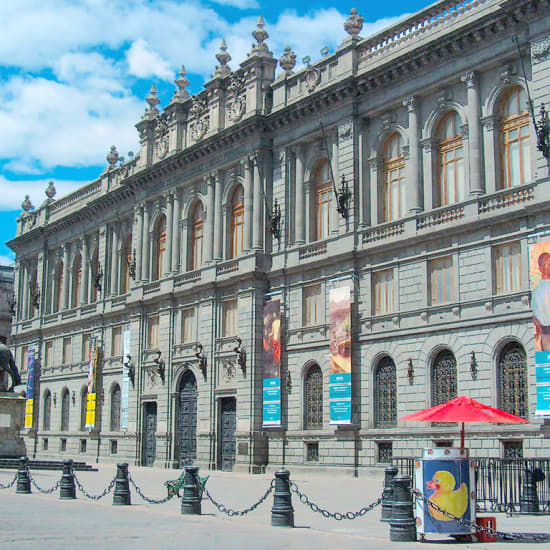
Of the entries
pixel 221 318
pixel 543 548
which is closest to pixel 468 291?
pixel 221 318

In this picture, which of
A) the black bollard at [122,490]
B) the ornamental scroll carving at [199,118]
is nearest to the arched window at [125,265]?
the ornamental scroll carving at [199,118]

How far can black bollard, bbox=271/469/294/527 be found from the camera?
19.2 metres

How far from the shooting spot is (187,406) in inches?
2004

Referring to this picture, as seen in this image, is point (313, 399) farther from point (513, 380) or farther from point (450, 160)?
point (450, 160)

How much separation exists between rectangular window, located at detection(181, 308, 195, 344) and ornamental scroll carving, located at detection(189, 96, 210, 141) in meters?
9.75

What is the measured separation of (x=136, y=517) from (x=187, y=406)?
97.7ft

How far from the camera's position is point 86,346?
6456cm

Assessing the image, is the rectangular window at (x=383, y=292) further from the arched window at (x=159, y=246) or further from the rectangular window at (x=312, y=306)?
the arched window at (x=159, y=246)

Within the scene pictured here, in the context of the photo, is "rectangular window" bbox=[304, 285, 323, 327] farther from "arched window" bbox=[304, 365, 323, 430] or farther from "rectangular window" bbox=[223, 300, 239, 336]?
"rectangular window" bbox=[223, 300, 239, 336]

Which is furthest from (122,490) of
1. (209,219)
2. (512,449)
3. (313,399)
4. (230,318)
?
(209,219)

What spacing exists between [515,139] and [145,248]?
27.5 m

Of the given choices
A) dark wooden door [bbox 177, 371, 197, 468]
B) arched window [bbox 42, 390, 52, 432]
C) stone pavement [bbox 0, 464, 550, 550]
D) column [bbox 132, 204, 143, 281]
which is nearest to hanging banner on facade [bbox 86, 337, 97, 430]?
column [bbox 132, 204, 143, 281]

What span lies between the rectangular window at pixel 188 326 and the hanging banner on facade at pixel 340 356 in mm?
12113

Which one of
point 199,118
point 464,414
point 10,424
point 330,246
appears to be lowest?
point 10,424
